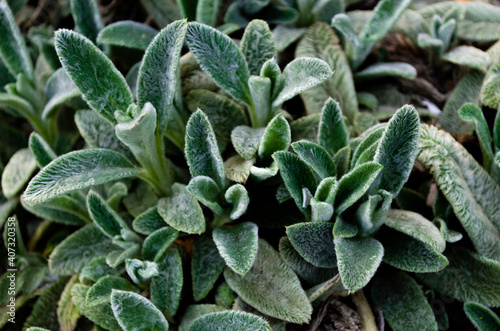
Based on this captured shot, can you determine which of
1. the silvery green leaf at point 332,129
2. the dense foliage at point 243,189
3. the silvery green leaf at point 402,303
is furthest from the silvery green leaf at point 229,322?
the silvery green leaf at point 332,129

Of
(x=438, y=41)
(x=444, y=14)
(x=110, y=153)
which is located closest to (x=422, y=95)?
(x=438, y=41)

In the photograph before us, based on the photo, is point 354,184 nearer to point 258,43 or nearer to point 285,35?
point 258,43

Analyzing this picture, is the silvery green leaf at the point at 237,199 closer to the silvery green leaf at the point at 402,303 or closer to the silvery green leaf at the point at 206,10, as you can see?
the silvery green leaf at the point at 402,303

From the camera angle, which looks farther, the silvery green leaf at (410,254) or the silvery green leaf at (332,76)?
the silvery green leaf at (332,76)

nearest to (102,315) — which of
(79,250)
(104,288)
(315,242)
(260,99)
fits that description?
(104,288)

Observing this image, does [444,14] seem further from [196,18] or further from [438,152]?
[196,18]
